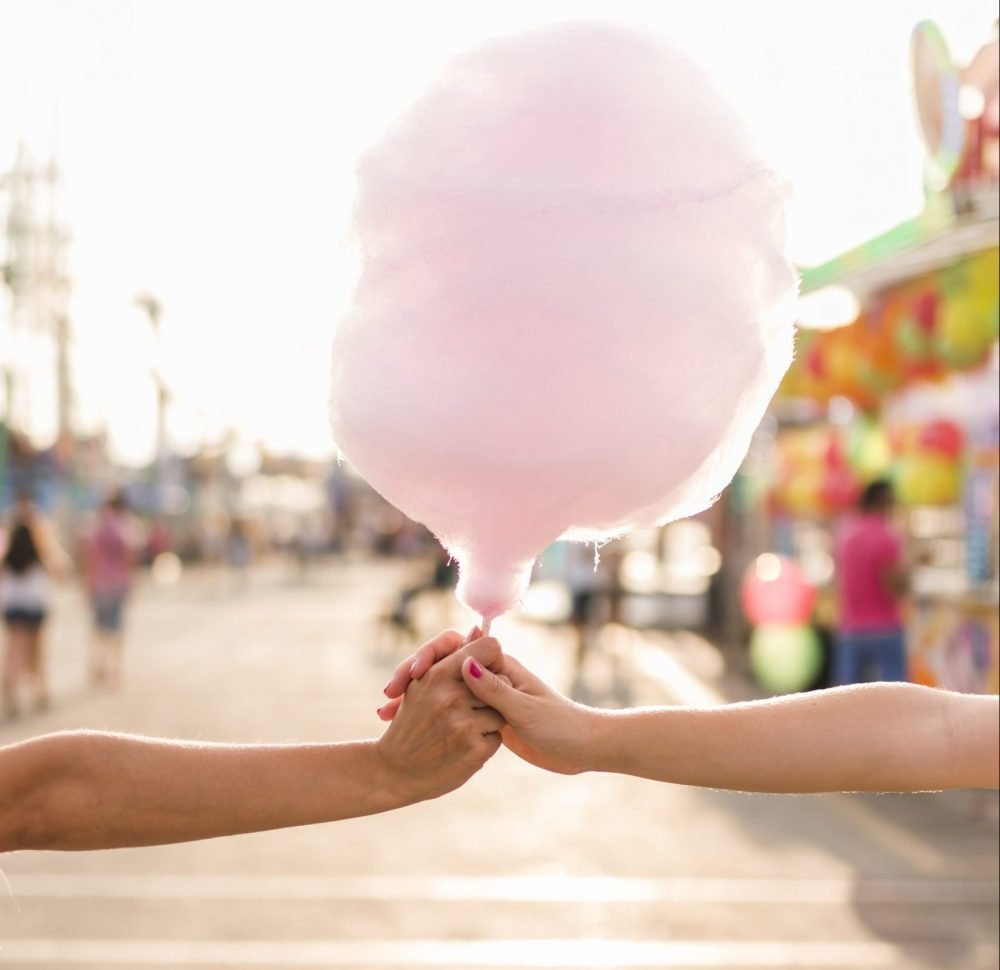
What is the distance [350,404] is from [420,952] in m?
2.91

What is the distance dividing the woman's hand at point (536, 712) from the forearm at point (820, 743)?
23mm

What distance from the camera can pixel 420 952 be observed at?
397 cm

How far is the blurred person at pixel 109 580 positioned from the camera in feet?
30.8

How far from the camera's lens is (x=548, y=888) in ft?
15.2

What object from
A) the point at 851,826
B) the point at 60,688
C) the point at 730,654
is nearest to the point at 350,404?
the point at 851,826

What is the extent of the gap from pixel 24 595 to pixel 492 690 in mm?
7477

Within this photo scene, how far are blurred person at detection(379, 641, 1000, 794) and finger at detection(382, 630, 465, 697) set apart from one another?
0.01 m

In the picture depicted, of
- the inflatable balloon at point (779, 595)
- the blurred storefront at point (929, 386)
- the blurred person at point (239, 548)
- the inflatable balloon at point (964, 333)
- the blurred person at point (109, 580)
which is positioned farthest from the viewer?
the blurred person at point (239, 548)

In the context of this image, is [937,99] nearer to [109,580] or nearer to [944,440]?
[944,440]

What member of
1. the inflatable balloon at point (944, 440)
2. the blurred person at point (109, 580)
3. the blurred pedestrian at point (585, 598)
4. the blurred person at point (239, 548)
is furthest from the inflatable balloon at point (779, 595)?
the blurred person at point (239, 548)

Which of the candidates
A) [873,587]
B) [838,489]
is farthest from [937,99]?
[838,489]

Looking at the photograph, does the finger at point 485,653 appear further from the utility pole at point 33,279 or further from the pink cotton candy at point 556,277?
the utility pole at point 33,279

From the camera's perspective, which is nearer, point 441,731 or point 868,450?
point 441,731

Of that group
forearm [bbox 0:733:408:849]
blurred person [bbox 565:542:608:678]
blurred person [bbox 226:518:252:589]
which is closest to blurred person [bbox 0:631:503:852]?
forearm [bbox 0:733:408:849]
